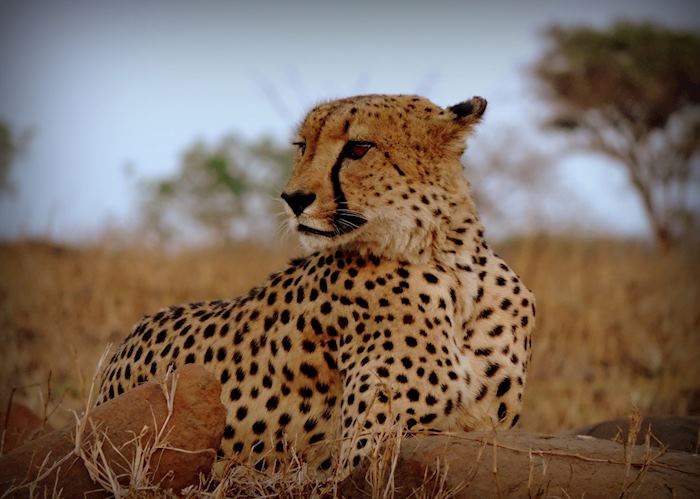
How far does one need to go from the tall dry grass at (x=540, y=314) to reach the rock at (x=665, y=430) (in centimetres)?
120

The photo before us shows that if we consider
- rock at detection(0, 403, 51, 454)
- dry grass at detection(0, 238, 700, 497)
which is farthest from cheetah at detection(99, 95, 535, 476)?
dry grass at detection(0, 238, 700, 497)

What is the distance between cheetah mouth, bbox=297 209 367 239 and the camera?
2.93 meters

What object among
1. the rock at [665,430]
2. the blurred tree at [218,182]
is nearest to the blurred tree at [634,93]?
the blurred tree at [218,182]

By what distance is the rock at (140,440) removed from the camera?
2570 mm

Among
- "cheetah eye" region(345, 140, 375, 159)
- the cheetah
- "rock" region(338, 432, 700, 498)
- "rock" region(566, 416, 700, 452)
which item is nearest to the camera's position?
"rock" region(338, 432, 700, 498)

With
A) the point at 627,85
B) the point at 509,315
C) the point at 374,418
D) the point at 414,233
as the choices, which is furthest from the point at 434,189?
the point at 627,85

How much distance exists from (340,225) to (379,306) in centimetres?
30

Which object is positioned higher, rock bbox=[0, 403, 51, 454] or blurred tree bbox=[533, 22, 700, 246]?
blurred tree bbox=[533, 22, 700, 246]

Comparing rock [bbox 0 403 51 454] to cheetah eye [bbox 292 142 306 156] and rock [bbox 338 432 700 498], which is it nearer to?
cheetah eye [bbox 292 142 306 156]

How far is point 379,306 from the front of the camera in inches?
116

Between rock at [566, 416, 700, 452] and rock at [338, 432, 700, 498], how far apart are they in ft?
3.29

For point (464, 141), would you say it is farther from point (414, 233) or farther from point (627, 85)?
point (627, 85)

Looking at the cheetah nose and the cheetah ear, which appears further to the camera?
the cheetah ear

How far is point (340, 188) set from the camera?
9.75ft
